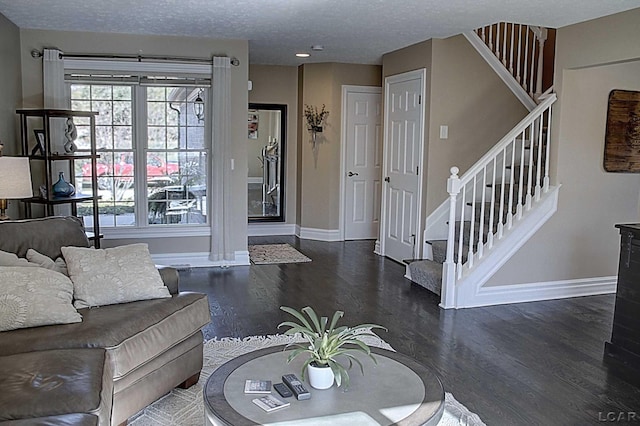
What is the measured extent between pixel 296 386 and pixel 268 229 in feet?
19.6

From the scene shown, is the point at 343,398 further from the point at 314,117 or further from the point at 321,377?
the point at 314,117

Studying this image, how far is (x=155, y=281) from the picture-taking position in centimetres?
298

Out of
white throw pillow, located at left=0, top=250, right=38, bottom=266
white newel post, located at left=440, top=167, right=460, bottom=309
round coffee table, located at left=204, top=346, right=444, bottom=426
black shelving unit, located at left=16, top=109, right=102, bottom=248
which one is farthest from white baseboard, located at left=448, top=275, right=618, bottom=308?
black shelving unit, located at left=16, top=109, right=102, bottom=248

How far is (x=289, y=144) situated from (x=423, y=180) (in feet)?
8.69

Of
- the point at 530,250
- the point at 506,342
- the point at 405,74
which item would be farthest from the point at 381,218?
the point at 506,342

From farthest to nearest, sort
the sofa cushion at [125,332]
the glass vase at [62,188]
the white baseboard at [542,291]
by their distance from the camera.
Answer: the glass vase at [62,188], the white baseboard at [542,291], the sofa cushion at [125,332]

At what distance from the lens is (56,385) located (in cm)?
199

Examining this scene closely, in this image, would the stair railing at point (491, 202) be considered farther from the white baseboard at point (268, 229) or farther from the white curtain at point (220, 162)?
the white baseboard at point (268, 229)

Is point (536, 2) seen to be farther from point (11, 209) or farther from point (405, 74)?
point (11, 209)

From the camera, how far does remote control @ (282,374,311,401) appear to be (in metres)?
2.02

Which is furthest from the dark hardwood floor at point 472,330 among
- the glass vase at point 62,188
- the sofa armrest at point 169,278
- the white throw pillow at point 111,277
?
the glass vase at point 62,188

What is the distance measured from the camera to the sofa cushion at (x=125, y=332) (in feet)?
7.86

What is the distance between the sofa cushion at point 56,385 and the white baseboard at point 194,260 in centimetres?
368

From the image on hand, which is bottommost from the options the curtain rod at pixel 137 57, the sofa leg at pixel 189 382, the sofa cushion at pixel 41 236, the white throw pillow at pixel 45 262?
the sofa leg at pixel 189 382
